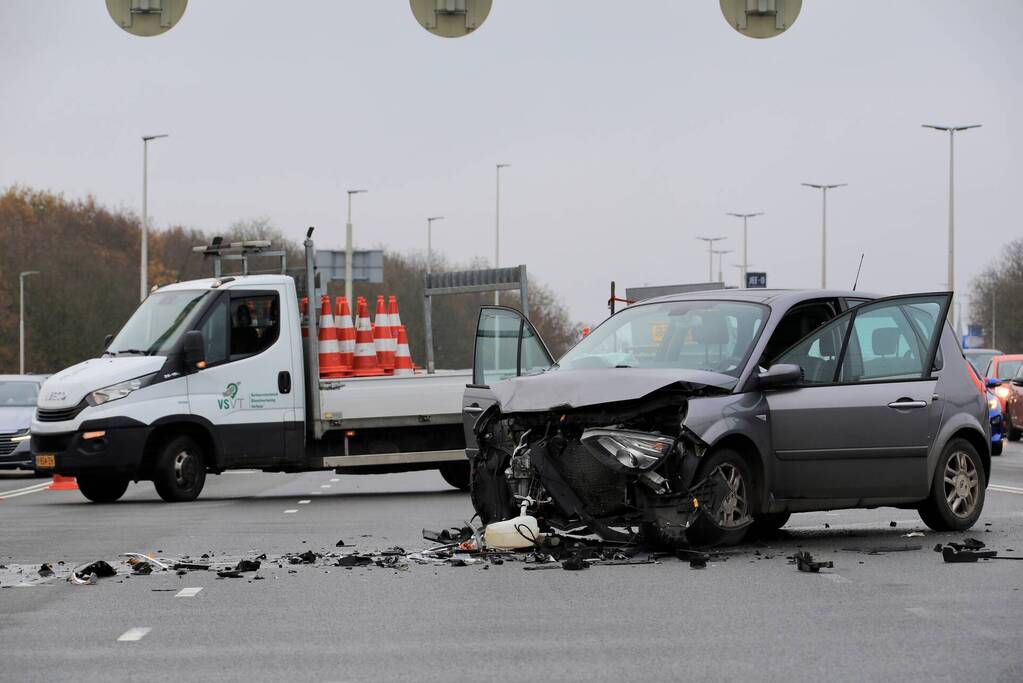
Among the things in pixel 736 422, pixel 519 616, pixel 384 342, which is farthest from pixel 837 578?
pixel 384 342

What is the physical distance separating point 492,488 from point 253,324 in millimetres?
7558

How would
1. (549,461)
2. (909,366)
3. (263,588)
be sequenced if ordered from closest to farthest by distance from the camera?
(263,588) < (549,461) < (909,366)

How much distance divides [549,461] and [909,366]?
2816 millimetres

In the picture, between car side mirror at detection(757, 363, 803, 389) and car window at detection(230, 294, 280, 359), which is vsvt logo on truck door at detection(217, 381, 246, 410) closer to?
car window at detection(230, 294, 280, 359)

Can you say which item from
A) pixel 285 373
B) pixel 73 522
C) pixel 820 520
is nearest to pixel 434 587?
pixel 820 520

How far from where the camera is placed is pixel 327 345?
19.8 metres

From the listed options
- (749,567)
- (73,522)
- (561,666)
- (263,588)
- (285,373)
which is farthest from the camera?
(285,373)

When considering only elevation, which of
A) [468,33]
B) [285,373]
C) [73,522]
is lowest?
[73,522]

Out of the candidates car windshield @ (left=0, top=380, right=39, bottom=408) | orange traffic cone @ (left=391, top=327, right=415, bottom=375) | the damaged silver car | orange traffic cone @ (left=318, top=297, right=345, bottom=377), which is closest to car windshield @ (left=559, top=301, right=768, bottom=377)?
→ the damaged silver car

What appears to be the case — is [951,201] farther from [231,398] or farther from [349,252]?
[231,398]

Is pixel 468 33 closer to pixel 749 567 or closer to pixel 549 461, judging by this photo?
pixel 549 461

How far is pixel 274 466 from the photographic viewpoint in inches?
775

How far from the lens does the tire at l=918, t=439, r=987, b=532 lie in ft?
41.6

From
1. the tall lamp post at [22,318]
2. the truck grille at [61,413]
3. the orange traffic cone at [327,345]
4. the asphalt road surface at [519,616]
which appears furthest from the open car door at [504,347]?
the tall lamp post at [22,318]
